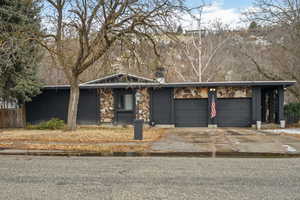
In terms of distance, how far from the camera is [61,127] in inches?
708

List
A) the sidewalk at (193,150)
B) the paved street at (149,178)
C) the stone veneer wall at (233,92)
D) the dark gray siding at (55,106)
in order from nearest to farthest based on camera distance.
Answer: the paved street at (149,178) < the sidewalk at (193,150) < the stone veneer wall at (233,92) < the dark gray siding at (55,106)

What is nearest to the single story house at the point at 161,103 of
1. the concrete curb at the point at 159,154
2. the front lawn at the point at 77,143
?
the front lawn at the point at 77,143

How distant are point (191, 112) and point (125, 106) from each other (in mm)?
4941

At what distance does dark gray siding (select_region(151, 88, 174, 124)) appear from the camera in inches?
765

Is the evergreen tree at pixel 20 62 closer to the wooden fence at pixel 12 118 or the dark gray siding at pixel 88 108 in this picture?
the wooden fence at pixel 12 118

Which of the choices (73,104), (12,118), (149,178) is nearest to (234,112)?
(73,104)

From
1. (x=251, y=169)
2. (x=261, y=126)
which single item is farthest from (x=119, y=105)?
(x=251, y=169)

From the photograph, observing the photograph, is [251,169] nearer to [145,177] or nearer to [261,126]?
[145,177]

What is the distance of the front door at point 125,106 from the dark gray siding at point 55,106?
2107 mm

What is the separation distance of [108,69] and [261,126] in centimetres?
1119

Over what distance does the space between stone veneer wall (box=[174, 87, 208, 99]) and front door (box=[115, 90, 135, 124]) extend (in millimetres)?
3333

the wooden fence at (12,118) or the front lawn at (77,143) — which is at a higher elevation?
the wooden fence at (12,118)

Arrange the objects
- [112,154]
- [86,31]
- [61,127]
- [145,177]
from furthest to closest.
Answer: [61,127]
[86,31]
[112,154]
[145,177]

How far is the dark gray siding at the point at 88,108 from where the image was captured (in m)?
20.0
